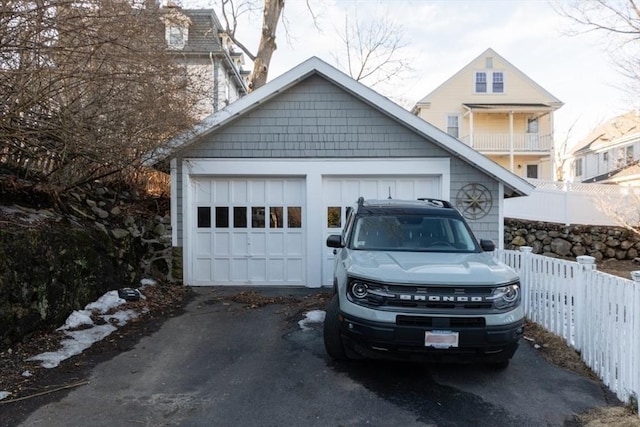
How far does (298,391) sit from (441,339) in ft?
4.87

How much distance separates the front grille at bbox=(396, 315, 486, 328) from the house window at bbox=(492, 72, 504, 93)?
27011 mm

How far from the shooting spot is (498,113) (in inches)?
1091

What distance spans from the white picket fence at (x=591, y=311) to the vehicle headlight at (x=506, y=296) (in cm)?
97

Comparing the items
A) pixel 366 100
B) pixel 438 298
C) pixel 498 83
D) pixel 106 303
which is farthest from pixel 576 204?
pixel 106 303

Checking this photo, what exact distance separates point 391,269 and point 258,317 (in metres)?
3.57

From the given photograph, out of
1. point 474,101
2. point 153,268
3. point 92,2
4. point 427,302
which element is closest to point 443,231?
point 427,302

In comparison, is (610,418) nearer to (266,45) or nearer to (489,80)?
(266,45)

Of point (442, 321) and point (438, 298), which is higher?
point (438, 298)

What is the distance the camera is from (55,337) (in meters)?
5.96

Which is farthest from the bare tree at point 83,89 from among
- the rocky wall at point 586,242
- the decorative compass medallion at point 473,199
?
the rocky wall at point 586,242

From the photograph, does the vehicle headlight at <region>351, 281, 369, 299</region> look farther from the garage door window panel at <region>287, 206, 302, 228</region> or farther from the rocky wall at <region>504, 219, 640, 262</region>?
the rocky wall at <region>504, 219, 640, 262</region>

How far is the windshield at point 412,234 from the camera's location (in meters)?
5.83

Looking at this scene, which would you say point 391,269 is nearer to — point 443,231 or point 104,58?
point 443,231

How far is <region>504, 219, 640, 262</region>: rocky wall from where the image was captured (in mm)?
16125
